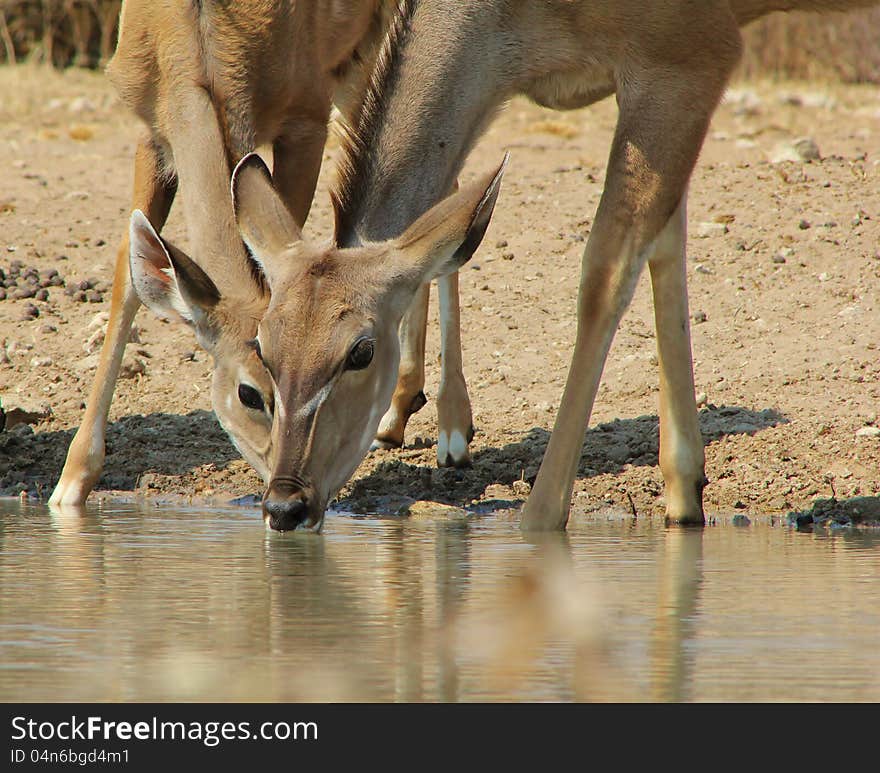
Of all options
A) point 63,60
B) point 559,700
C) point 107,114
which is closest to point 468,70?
point 559,700

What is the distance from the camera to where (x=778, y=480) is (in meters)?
7.70

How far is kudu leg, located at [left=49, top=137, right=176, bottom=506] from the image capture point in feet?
25.5

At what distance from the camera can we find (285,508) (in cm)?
598

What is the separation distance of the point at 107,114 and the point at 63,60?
134 inches

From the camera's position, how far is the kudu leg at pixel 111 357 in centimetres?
777

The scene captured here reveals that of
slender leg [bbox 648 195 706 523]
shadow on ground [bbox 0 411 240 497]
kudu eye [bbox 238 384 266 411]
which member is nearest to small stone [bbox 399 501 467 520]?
slender leg [bbox 648 195 706 523]

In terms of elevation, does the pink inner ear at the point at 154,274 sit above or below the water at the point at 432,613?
above

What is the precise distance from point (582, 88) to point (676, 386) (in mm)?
1327

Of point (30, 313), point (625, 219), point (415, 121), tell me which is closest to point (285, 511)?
point (415, 121)

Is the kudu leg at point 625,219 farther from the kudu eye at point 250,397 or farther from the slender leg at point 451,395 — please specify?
the slender leg at point 451,395

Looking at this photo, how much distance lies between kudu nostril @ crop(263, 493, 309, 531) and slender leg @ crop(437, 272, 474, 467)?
2.40 metres

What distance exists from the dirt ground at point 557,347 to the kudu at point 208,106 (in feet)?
2.99

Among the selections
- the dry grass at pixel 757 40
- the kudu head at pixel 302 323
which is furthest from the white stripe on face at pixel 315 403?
the dry grass at pixel 757 40
